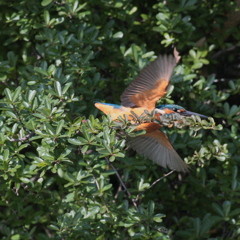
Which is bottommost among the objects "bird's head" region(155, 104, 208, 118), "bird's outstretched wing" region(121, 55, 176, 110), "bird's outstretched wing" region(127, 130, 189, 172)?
"bird's outstretched wing" region(127, 130, 189, 172)

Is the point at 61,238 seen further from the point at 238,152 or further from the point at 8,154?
the point at 238,152

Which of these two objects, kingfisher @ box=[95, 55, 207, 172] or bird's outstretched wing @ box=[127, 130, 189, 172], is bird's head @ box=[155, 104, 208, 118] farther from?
bird's outstretched wing @ box=[127, 130, 189, 172]

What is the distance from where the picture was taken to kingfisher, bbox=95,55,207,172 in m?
3.20

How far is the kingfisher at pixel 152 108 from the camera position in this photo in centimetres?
320

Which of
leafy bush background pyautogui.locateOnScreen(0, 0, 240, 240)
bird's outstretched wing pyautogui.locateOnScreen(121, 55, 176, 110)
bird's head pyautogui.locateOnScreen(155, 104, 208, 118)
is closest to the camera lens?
leafy bush background pyautogui.locateOnScreen(0, 0, 240, 240)

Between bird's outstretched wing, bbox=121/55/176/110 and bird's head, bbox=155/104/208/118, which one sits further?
bird's head, bbox=155/104/208/118

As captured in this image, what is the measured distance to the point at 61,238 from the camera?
2965mm

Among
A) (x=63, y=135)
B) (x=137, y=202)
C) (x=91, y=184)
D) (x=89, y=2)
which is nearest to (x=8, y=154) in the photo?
(x=63, y=135)

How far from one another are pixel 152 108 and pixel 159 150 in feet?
0.99

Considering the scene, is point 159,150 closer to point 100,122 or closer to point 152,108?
point 152,108

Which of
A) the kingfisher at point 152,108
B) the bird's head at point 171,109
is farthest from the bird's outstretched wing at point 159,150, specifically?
the bird's head at point 171,109

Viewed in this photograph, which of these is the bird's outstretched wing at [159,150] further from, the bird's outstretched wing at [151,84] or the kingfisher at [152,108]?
the bird's outstretched wing at [151,84]

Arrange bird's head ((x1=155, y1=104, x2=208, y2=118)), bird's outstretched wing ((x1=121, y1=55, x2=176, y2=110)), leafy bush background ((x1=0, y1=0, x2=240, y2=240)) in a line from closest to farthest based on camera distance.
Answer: leafy bush background ((x1=0, y1=0, x2=240, y2=240))
bird's outstretched wing ((x1=121, y1=55, x2=176, y2=110))
bird's head ((x1=155, y1=104, x2=208, y2=118))

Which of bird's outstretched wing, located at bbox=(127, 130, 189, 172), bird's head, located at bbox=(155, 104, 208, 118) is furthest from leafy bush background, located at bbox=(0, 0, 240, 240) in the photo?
bird's head, located at bbox=(155, 104, 208, 118)
